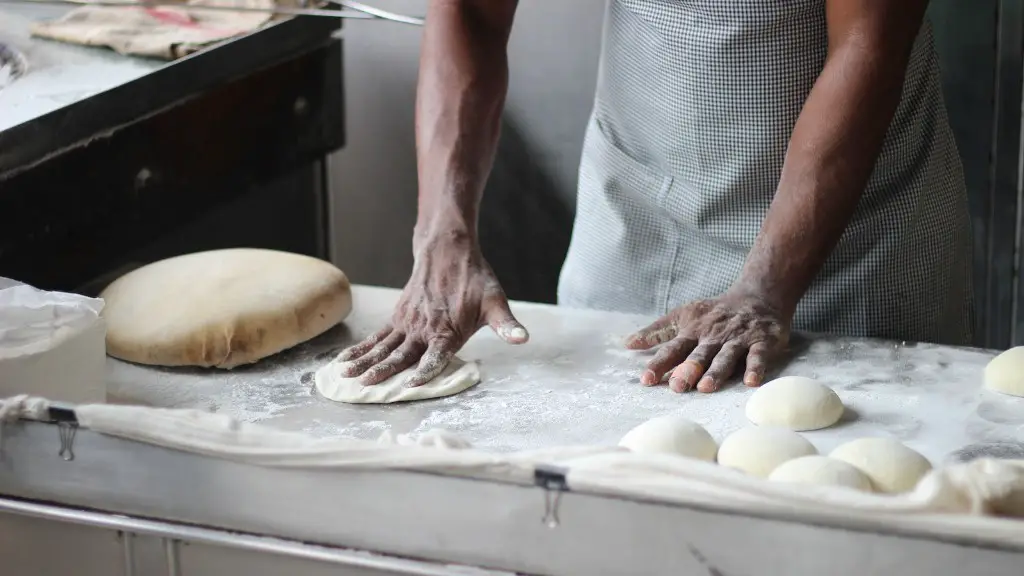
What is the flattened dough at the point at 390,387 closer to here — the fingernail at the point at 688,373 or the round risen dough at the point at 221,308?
the round risen dough at the point at 221,308

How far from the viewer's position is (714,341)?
56.8 inches

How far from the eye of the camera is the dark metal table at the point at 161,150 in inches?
71.9

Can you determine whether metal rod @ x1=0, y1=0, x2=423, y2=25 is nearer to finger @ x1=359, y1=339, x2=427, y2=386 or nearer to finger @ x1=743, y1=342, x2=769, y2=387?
finger @ x1=359, y1=339, x2=427, y2=386

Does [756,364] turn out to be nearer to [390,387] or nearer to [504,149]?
[390,387]

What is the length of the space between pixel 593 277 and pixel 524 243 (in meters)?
1.08

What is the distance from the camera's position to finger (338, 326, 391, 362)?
149 cm

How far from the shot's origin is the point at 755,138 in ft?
5.55

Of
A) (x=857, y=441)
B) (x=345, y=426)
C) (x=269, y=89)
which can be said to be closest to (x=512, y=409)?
(x=345, y=426)

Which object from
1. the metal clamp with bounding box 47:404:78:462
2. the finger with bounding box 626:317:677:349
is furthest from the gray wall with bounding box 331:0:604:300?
the metal clamp with bounding box 47:404:78:462

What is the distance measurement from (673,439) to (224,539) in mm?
477

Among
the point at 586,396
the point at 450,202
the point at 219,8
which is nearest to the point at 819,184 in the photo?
the point at 586,396

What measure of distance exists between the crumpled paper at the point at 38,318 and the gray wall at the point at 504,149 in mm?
1716

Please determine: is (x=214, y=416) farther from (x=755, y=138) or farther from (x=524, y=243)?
(x=524, y=243)

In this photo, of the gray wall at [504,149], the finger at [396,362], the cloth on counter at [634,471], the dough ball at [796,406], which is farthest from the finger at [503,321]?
the gray wall at [504,149]
